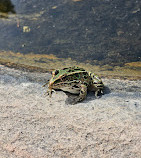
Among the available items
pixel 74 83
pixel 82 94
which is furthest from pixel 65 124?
pixel 74 83

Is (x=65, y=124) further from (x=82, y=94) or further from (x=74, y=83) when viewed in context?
(x=74, y=83)

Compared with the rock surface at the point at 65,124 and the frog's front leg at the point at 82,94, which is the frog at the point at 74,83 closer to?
the frog's front leg at the point at 82,94

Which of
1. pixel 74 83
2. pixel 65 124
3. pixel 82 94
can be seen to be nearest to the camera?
pixel 65 124

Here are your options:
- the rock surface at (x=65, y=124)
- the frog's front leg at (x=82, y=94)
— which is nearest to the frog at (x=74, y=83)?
the frog's front leg at (x=82, y=94)

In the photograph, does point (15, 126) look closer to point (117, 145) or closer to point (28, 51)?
point (117, 145)

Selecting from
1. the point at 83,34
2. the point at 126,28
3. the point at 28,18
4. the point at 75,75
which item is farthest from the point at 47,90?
the point at 28,18

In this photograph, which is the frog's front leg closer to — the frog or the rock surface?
the frog
